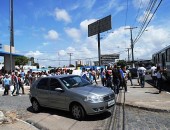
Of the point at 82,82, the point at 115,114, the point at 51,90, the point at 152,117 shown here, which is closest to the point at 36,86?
the point at 51,90

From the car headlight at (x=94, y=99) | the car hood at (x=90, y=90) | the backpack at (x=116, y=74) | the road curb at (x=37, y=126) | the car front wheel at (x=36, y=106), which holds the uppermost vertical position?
the backpack at (x=116, y=74)

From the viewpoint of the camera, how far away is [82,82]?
11914 mm

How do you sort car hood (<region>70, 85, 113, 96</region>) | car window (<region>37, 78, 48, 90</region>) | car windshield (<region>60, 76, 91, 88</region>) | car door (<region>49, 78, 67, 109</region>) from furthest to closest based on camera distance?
1. car window (<region>37, 78, 48, 90</region>)
2. car windshield (<region>60, 76, 91, 88</region>)
3. car door (<region>49, 78, 67, 109</region>)
4. car hood (<region>70, 85, 113, 96</region>)

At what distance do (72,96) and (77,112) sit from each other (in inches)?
23.1

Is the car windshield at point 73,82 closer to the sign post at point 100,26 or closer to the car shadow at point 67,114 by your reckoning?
the car shadow at point 67,114

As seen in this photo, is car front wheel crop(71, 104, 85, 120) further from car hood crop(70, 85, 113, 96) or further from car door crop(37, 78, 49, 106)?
car door crop(37, 78, 49, 106)

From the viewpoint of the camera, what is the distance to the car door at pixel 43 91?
40.0ft

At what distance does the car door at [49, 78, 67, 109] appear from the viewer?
440 inches

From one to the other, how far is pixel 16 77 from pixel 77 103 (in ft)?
37.2

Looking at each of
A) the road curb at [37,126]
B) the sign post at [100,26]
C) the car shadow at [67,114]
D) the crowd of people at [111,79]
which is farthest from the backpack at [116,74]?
the sign post at [100,26]

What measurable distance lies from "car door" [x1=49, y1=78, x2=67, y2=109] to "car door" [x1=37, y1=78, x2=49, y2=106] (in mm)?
303

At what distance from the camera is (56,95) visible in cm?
1152

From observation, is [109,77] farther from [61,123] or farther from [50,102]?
[61,123]

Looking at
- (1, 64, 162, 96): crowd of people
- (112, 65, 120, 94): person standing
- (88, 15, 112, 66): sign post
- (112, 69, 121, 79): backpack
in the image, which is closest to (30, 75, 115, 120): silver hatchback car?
(1, 64, 162, 96): crowd of people
